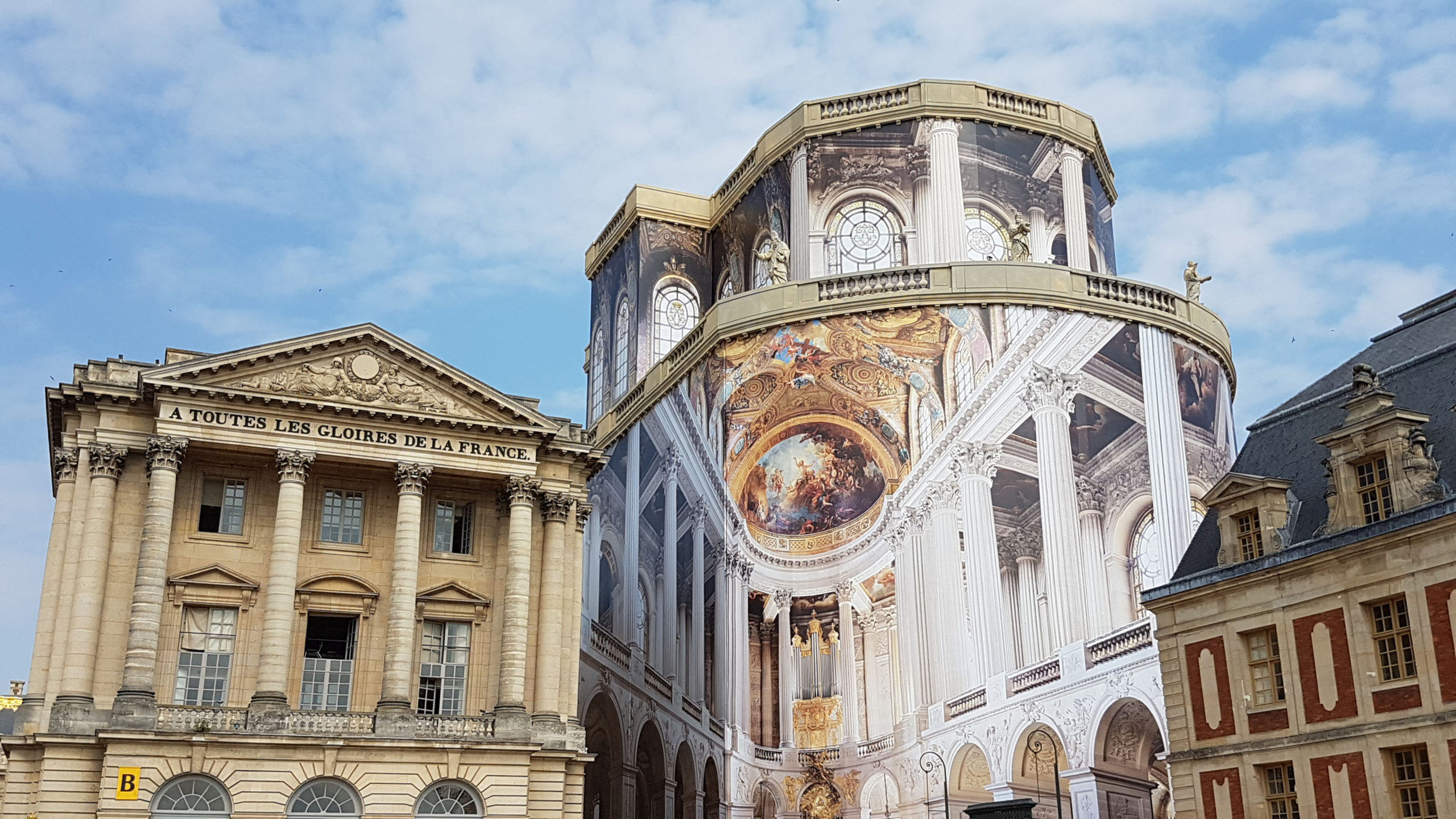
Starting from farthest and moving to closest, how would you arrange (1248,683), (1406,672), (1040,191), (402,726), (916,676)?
(1040,191)
(916,676)
(402,726)
(1248,683)
(1406,672)

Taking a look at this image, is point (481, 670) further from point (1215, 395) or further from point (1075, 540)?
point (1215, 395)

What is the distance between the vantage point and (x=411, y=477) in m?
42.0

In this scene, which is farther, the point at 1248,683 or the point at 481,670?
the point at 481,670

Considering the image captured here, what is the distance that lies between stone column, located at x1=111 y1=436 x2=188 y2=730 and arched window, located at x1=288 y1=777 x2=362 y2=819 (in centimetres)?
424

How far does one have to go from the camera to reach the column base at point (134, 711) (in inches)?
1475

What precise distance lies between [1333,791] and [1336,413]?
9127mm

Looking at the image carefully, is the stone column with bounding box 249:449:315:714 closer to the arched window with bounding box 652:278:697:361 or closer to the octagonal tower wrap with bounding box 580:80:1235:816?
the octagonal tower wrap with bounding box 580:80:1235:816

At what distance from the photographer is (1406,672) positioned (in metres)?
29.9

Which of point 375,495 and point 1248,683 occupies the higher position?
point 375,495

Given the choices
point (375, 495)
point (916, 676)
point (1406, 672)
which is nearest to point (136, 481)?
point (375, 495)

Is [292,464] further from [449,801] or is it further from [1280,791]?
[1280,791]

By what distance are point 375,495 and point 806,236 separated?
2059 cm

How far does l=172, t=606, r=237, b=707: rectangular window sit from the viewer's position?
39.7 metres

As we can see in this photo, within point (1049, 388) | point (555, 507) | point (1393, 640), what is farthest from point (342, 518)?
point (1393, 640)
